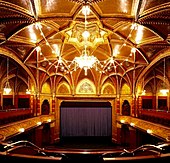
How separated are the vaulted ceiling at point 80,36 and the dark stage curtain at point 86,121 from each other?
3332mm

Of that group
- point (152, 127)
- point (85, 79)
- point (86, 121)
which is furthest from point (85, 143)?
point (152, 127)

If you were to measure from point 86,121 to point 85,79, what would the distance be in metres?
4.69

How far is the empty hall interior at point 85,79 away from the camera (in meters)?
7.92

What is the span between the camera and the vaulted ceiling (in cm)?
844

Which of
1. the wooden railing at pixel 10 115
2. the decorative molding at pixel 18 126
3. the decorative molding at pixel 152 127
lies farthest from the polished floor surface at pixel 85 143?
the wooden railing at pixel 10 115

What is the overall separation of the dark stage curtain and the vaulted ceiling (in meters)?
3.33

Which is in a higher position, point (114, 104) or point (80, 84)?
point (80, 84)

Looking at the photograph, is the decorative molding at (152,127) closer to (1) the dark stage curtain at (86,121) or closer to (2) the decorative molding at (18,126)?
(1) the dark stage curtain at (86,121)

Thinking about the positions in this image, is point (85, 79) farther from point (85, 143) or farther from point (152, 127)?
point (152, 127)

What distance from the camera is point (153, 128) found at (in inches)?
477

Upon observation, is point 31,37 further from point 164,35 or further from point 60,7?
point 164,35

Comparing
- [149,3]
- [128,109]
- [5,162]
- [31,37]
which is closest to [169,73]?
[128,109]

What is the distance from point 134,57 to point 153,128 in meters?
5.13

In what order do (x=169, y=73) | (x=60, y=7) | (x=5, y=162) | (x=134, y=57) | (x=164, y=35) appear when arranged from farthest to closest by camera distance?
(x=169, y=73) < (x=134, y=57) < (x=164, y=35) < (x=60, y=7) < (x=5, y=162)
